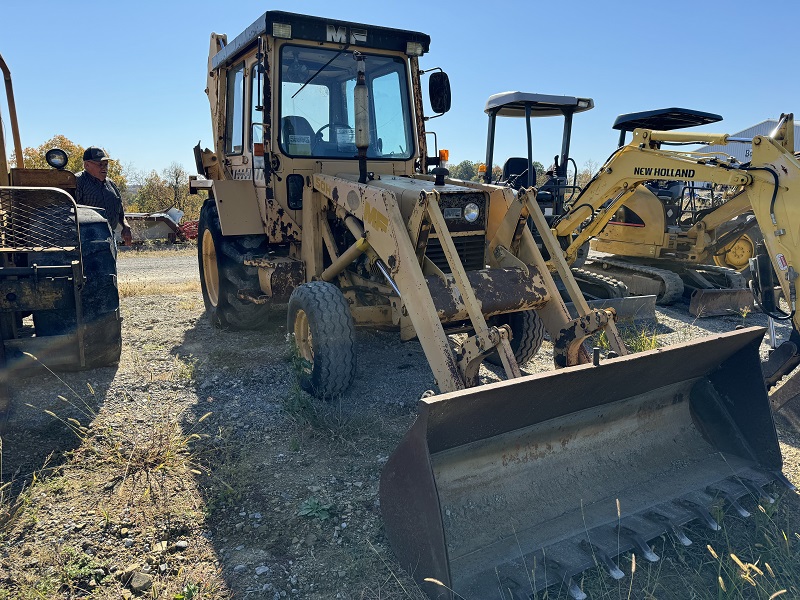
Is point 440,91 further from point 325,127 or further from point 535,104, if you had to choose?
point 535,104

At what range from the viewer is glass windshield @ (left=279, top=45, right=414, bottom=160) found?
5211mm

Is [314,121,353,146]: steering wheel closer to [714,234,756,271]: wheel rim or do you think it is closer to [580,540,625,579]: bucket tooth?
[580,540,625,579]: bucket tooth

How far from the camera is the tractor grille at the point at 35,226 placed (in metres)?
3.91

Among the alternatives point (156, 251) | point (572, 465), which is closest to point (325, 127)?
point (572, 465)

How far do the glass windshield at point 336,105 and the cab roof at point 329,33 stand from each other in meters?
0.17

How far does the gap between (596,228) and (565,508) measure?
5.37 m

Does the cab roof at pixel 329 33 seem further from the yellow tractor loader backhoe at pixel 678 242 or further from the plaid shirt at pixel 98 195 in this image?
the yellow tractor loader backhoe at pixel 678 242

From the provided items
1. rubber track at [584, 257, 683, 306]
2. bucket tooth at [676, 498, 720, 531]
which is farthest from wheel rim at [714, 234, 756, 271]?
bucket tooth at [676, 498, 720, 531]

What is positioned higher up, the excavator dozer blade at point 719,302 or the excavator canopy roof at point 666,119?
the excavator canopy roof at point 666,119

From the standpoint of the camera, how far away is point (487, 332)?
344cm

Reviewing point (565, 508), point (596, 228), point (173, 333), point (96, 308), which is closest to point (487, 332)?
point (565, 508)

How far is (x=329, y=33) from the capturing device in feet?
16.6

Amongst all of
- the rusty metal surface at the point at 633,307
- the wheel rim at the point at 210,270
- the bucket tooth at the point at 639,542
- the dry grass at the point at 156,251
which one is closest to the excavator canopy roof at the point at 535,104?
the rusty metal surface at the point at 633,307

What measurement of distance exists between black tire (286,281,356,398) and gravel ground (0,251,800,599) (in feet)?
0.49
